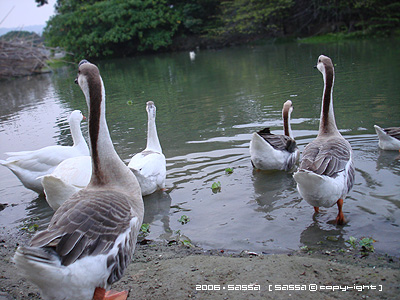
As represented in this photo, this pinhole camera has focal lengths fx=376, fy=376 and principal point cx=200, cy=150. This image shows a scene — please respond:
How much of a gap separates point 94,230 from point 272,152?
3.43 meters

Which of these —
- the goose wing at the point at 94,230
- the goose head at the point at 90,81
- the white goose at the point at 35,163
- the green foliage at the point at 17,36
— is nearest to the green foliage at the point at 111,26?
the green foliage at the point at 17,36

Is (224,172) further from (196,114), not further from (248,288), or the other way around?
(196,114)

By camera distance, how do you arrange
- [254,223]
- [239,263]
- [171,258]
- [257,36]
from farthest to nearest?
[257,36] → [254,223] → [171,258] → [239,263]

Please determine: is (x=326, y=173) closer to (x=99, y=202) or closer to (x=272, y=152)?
(x=272, y=152)

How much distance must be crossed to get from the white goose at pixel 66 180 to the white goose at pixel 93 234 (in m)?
1.16

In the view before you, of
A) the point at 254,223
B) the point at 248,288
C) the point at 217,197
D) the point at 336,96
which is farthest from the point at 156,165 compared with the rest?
the point at 336,96

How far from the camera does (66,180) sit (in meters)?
4.72

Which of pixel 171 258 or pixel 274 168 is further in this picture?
pixel 274 168

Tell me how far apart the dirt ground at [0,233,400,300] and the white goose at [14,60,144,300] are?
394mm

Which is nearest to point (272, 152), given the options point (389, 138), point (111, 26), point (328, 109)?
point (328, 109)

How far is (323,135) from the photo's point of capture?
4949 mm

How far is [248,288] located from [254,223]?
1.34 metres

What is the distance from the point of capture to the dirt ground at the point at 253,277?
2.87 meters

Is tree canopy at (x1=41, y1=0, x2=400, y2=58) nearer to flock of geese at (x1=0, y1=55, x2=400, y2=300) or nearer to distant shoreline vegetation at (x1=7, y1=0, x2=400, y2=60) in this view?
distant shoreline vegetation at (x1=7, y1=0, x2=400, y2=60)
